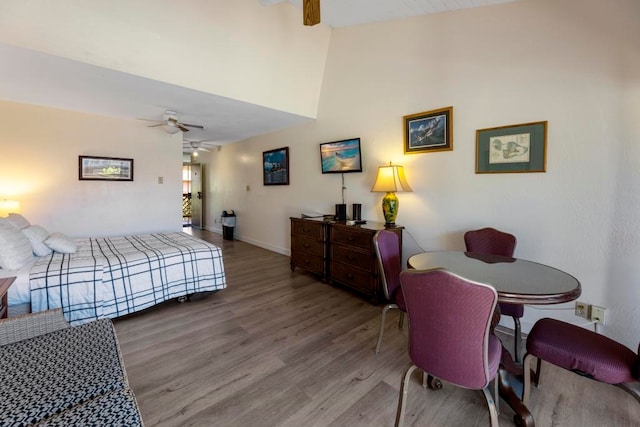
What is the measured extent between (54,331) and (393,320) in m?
2.41

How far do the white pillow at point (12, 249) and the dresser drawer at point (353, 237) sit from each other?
9.28 feet

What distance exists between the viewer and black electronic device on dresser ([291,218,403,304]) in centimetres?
297

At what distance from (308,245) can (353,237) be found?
87 cm

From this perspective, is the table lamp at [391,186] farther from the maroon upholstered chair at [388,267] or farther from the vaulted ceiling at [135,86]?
the vaulted ceiling at [135,86]

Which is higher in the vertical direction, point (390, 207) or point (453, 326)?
point (390, 207)

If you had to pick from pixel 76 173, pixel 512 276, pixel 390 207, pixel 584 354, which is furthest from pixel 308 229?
pixel 76 173

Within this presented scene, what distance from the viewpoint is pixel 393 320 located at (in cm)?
265

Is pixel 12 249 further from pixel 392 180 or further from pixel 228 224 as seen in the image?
pixel 228 224

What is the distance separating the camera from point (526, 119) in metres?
2.33

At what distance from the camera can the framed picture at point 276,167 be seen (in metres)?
4.90

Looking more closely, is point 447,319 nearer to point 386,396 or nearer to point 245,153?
point 386,396

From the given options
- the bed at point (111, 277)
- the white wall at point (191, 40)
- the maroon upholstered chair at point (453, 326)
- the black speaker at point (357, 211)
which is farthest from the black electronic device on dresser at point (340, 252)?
the white wall at point (191, 40)

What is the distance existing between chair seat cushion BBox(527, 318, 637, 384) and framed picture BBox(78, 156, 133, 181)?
5256 mm

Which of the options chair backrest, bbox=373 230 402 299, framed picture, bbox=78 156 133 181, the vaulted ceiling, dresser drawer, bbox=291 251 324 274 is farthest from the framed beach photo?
framed picture, bbox=78 156 133 181
